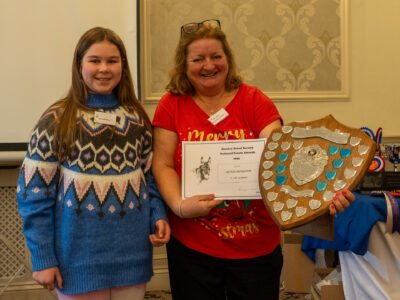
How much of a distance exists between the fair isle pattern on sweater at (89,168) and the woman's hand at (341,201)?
0.56 meters

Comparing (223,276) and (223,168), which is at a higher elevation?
(223,168)

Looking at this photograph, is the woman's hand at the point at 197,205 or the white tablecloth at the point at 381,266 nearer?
the woman's hand at the point at 197,205

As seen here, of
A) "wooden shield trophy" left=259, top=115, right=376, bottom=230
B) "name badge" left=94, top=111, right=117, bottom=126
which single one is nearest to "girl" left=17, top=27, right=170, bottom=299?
"name badge" left=94, top=111, right=117, bottom=126

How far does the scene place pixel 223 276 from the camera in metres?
1.36

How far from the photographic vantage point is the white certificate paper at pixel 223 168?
4.27 ft

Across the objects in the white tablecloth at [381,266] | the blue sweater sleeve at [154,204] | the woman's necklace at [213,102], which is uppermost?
the woman's necklace at [213,102]

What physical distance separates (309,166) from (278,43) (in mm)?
1619

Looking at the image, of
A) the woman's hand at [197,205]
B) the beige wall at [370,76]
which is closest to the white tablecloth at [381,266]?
the woman's hand at [197,205]

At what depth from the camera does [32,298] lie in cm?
256

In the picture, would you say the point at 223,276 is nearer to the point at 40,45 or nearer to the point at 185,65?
the point at 185,65

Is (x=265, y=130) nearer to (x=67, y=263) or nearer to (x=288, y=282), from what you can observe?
(x=67, y=263)

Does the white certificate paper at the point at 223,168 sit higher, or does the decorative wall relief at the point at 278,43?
the decorative wall relief at the point at 278,43

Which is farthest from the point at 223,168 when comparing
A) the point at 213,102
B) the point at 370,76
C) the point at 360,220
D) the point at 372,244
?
the point at 370,76

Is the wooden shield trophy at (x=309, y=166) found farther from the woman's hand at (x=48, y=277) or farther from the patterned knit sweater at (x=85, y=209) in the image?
the woman's hand at (x=48, y=277)
